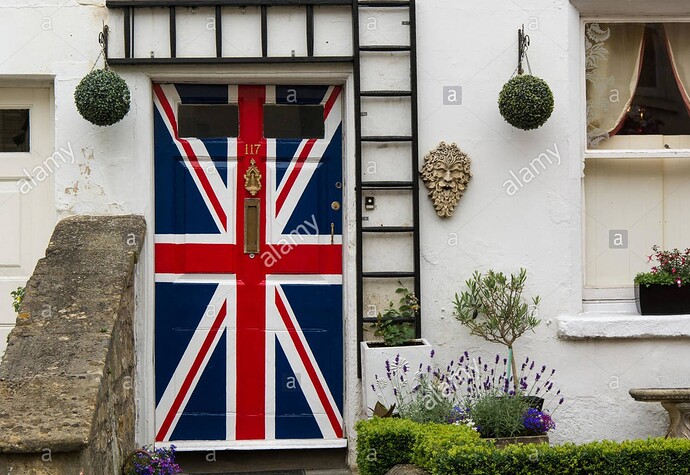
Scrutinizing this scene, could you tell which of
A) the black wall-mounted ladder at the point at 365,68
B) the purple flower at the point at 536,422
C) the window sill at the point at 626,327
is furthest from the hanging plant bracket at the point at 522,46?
the purple flower at the point at 536,422

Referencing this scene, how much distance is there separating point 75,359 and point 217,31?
2313mm

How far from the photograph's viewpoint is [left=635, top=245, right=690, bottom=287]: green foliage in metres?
6.32

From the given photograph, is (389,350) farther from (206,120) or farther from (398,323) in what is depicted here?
(206,120)

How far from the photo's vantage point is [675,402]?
6.00 m

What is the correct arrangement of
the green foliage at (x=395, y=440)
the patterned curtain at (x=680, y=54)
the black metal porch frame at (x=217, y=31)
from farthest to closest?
the patterned curtain at (x=680, y=54)
the black metal porch frame at (x=217, y=31)
the green foliage at (x=395, y=440)

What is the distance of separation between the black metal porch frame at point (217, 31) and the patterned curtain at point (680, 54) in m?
2.19

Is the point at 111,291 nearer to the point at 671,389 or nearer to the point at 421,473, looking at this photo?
the point at 421,473

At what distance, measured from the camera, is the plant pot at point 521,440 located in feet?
18.2

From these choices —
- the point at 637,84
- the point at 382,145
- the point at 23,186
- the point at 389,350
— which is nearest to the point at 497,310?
the point at 389,350

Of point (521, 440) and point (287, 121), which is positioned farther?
point (287, 121)

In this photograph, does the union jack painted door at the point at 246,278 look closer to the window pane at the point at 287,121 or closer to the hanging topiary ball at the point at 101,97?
the window pane at the point at 287,121

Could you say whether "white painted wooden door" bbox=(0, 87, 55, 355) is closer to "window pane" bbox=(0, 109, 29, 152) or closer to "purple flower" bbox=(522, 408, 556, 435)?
"window pane" bbox=(0, 109, 29, 152)

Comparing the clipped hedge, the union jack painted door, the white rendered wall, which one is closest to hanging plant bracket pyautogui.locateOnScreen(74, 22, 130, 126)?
the white rendered wall

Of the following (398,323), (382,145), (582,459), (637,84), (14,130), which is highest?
(637,84)
